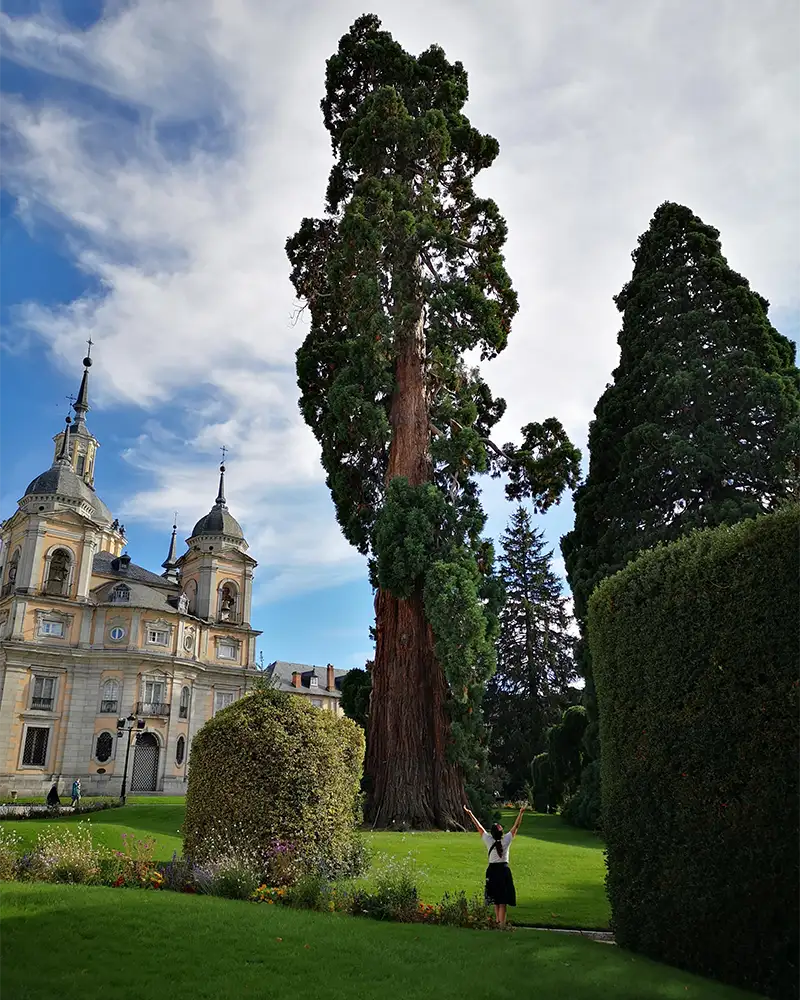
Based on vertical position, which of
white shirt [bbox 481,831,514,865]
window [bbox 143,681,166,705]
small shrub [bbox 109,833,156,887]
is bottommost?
small shrub [bbox 109,833,156,887]

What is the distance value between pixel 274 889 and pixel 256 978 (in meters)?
3.88

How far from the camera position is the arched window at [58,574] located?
46219 mm

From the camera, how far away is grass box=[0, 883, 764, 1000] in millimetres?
5785

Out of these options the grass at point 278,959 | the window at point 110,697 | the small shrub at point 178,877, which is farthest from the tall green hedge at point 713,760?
the window at point 110,697

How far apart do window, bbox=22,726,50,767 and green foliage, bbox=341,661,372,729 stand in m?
28.8

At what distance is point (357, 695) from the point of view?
22031 mm

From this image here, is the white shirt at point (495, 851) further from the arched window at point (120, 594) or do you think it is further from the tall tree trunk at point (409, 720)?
the arched window at point (120, 594)

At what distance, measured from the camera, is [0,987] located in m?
5.36

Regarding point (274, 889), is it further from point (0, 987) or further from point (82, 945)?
point (0, 987)

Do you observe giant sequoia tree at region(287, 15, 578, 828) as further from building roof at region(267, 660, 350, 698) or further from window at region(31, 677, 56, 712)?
building roof at region(267, 660, 350, 698)

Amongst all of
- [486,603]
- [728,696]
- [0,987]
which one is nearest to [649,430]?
[486,603]

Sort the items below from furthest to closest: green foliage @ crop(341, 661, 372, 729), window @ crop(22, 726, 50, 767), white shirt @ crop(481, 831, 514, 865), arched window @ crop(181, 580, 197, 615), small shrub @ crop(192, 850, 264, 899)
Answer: arched window @ crop(181, 580, 197, 615)
window @ crop(22, 726, 50, 767)
green foliage @ crop(341, 661, 372, 729)
small shrub @ crop(192, 850, 264, 899)
white shirt @ crop(481, 831, 514, 865)

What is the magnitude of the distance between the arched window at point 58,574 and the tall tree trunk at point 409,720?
1284 inches

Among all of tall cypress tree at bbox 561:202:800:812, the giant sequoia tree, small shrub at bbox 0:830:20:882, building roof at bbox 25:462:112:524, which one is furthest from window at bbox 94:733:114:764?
small shrub at bbox 0:830:20:882
